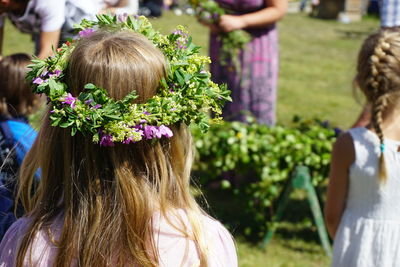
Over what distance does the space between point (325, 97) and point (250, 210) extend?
4.32 m

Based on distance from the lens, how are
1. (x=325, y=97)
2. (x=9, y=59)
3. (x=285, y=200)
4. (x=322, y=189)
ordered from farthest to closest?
(x=325, y=97) < (x=322, y=189) < (x=285, y=200) < (x=9, y=59)

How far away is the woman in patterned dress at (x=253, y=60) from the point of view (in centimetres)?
397

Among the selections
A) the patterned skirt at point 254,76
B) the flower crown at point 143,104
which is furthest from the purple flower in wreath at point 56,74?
the patterned skirt at point 254,76

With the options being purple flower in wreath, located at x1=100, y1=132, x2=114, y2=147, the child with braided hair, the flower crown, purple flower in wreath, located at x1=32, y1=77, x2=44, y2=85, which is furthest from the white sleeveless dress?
Result: purple flower in wreath, located at x1=32, y1=77, x2=44, y2=85

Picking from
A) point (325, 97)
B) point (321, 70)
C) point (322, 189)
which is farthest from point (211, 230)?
point (321, 70)

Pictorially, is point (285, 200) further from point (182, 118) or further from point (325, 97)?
point (325, 97)

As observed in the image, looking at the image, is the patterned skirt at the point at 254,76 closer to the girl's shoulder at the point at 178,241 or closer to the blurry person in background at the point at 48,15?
the blurry person in background at the point at 48,15

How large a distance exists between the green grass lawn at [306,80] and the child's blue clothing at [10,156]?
700 mm

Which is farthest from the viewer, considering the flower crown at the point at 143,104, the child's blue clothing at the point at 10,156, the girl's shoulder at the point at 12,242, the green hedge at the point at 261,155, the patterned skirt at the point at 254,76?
the patterned skirt at the point at 254,76

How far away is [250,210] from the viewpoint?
397 cm

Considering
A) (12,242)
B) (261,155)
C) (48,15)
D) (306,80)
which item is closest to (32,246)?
(12,242)

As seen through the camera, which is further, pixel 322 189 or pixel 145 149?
pixel 322 189

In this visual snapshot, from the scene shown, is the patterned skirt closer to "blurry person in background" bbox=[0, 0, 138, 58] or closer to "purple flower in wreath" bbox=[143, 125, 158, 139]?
"blurry person in background" bbox=[0, 0, 138, 58]

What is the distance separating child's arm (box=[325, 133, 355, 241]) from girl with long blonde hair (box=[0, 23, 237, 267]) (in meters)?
0.94
